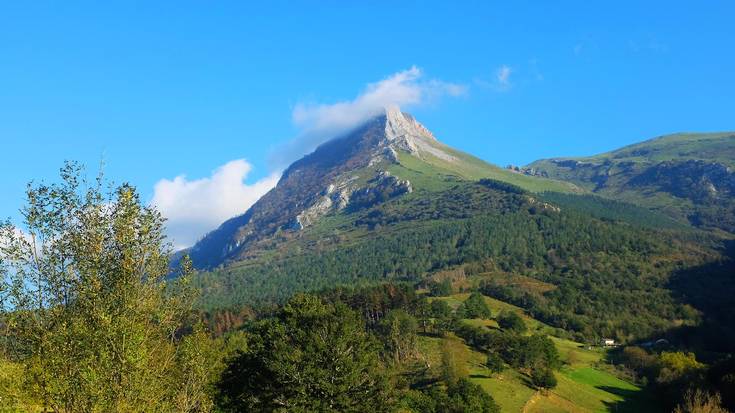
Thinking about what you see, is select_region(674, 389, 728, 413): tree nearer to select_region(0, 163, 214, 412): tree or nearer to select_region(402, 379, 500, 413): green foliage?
select_region(402, 379, 500, 413): green foliage

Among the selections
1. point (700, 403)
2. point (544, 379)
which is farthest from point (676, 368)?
point (544, 379)

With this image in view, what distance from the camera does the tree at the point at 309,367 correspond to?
185 feet

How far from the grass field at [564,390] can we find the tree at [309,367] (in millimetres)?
70905

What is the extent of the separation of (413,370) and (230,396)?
79.8 m

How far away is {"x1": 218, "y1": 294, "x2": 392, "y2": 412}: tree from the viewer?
5650 centimetres

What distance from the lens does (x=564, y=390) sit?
461 feet

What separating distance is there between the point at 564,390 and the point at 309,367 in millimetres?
107887

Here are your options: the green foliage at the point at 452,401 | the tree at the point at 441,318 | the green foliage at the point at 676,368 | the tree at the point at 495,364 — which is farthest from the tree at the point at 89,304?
the green foliage at the point at 676,368

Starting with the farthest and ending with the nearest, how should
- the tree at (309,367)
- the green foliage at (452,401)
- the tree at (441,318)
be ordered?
the tree at (441,318)
the green foliage at (452,401)
the tree at (309,367)

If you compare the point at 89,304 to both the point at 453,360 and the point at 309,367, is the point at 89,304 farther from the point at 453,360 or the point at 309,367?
the point at 453,360

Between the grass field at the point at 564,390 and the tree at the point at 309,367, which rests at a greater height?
the tree at the point at 309,367

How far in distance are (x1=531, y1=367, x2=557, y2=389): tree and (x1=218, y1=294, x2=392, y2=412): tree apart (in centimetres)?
8683

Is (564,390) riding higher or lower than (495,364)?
lower

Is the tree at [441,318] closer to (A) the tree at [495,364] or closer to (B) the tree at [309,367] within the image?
Answer: (A) the tree at [495,364]
